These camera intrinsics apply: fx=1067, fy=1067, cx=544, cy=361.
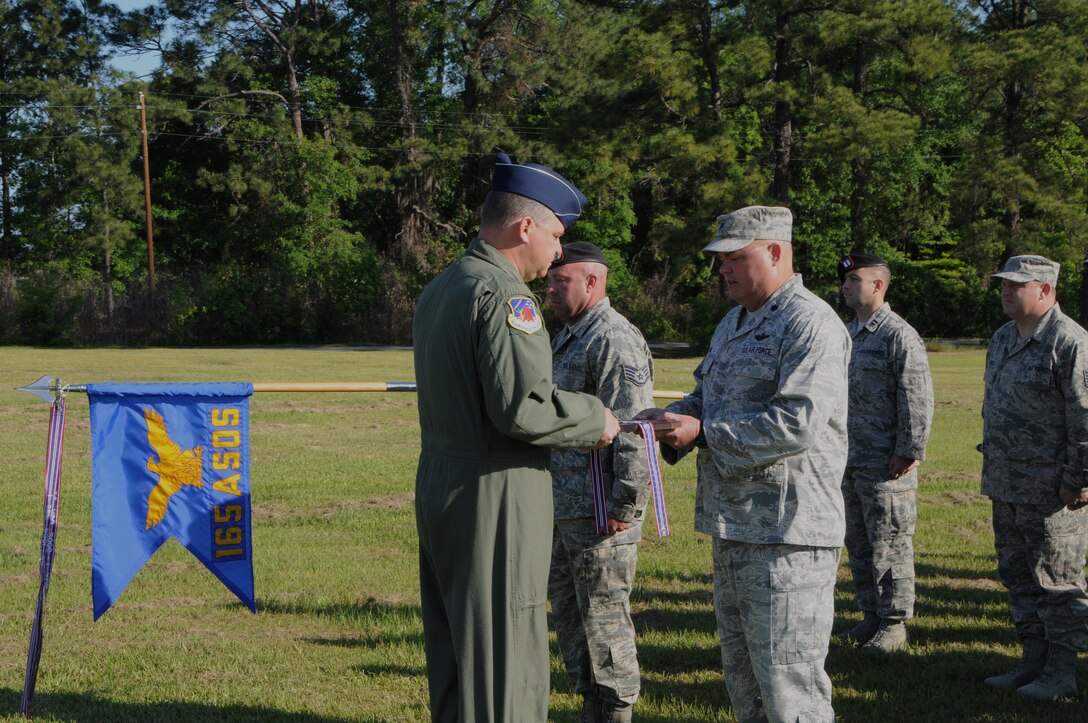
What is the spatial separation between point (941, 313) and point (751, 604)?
1542 inches

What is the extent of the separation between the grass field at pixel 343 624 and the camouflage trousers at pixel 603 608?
57 cm

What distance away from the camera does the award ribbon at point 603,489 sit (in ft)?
13.5

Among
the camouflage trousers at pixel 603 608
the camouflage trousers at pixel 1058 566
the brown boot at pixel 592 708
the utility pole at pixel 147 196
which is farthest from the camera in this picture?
the utility pole at pixel 147 196

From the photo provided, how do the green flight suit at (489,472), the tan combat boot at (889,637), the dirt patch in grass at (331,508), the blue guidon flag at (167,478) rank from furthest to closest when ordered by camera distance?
1. the dirt patch in grass at (331,508)
2. the tan combat boot at (889,637)
3. the blue guidon flag at (167,478)
4. the green flight suit at (489,472)

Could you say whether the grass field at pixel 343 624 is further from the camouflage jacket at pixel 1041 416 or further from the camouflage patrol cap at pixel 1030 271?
the camouflage patrol cap at pixel 1030 271

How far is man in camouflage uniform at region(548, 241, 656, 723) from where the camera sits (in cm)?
457

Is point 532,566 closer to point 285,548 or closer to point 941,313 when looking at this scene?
point 285,548

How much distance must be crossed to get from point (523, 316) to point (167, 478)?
257 cm

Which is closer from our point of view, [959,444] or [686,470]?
[686,470]

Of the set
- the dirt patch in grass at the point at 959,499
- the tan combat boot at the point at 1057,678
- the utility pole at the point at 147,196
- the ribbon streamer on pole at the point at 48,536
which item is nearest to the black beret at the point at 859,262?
the tan combat boot at the point at 1057,678


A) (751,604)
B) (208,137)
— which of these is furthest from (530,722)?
(208,137)

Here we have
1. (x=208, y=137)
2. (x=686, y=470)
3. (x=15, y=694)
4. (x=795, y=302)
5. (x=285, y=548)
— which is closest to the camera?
(x=795, y=302)

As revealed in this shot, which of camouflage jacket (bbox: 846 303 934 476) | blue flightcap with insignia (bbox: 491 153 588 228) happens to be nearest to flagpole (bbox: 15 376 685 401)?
blue flightcap with insignia (bbox: 491 153 588 228)

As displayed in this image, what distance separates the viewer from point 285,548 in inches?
323
